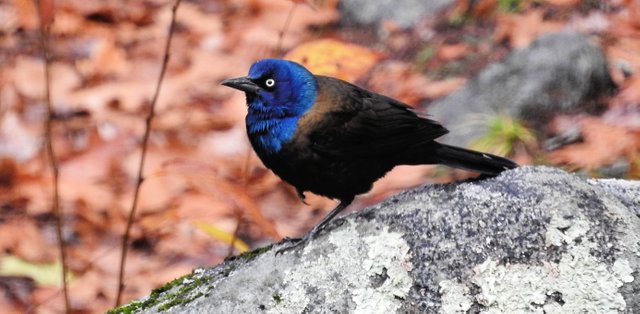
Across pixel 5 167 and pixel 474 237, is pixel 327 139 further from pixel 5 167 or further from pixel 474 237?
pixel 5 167

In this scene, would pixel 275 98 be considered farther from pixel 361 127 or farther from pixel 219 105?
pixel 219 105

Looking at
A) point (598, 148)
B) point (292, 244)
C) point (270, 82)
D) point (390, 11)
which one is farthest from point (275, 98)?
A: point (390, 11)

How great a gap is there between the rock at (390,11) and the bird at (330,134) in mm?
4708

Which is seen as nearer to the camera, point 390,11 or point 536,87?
point 536,87

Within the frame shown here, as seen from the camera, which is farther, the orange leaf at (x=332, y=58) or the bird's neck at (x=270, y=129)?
the orange leaf at (x=332, y=58)

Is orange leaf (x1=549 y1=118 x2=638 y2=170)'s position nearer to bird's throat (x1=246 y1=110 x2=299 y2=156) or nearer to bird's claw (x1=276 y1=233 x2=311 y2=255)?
bird's throat (x1=246 y1=110 x2=299 y2=156)

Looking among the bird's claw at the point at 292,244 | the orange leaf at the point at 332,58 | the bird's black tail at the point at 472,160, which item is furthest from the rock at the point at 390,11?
the bird's claw at the point at 292,244

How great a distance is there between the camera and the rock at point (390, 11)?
7508 millimetres

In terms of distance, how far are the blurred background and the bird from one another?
23 centimetres

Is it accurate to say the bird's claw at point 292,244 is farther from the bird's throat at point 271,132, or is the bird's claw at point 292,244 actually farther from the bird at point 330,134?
the bird's throat at point 271,132

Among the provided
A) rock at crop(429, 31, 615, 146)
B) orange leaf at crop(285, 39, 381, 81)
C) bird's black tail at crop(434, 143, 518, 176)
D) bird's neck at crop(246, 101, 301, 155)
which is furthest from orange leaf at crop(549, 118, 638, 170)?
bird's neck at crop(246, 101, 301, 155)

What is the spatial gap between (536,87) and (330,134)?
3.01 m

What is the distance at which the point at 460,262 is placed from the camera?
2221mm

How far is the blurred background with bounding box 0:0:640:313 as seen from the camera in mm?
4398
